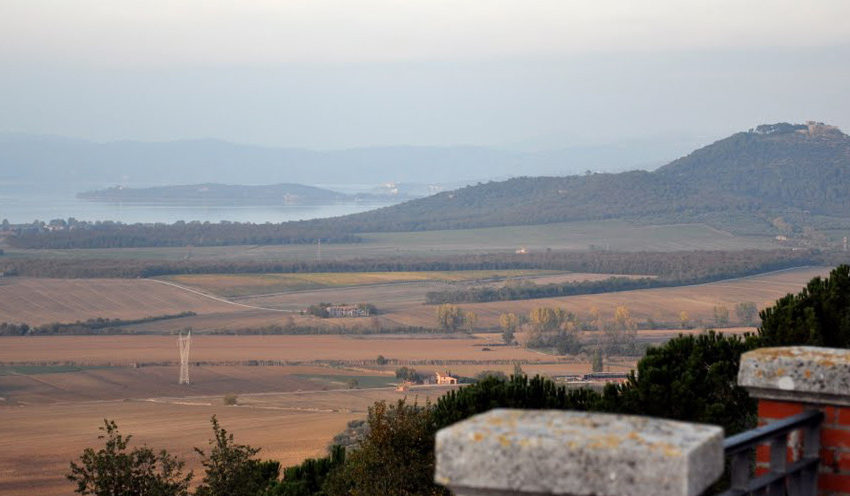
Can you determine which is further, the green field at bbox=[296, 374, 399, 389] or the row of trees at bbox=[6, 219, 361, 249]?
the row of trees at bbox=[6, 219, 361, 249]

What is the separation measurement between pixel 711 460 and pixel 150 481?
58.8ft

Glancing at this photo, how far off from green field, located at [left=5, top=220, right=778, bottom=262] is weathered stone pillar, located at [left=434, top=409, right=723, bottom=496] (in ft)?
452

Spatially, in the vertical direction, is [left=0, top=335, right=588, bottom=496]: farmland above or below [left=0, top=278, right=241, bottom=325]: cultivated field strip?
below

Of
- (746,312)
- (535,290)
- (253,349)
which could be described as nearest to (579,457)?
(253,349)

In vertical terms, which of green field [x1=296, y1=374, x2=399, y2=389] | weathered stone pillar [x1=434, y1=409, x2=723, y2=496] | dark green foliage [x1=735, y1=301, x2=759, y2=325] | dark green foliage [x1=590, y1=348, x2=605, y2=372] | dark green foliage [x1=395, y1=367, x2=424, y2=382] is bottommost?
green field [x1=296, y1=374, x2=399, y2=389]

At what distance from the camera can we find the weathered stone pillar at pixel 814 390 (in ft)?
16.4

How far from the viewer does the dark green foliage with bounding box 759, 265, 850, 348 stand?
38.0ft

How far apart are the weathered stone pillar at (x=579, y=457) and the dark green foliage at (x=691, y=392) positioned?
10523 millimetres

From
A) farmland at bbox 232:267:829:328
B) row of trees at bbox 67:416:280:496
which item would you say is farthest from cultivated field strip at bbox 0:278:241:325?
row of trees at bbox 67:416:280:496

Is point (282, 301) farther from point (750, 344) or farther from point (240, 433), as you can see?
point (750, 344)

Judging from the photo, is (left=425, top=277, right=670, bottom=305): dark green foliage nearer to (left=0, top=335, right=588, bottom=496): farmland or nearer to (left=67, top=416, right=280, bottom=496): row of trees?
(left=0, top=335, right=588, bottom=496): farmland

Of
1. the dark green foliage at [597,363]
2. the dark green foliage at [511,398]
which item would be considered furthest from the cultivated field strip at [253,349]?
the dark green foliage at [511,398]

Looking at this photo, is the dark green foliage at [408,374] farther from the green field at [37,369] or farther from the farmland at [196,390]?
the green field at [37,369]

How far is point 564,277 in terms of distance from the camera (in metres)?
122
